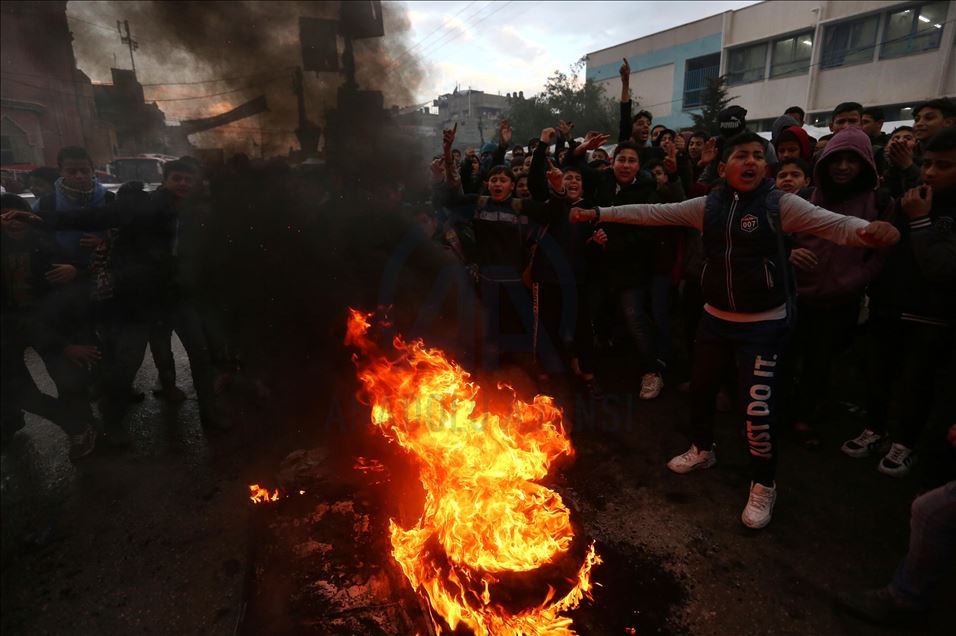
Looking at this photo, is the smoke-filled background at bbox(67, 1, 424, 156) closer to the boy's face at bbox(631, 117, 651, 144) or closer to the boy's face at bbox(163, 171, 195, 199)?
the boy's face at bbox(163, 171, 195, 199)

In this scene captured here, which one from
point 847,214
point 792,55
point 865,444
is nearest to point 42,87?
Result: point 847,214

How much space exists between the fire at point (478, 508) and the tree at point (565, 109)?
103 ft

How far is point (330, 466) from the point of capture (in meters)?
3.65

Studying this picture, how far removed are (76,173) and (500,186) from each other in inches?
166

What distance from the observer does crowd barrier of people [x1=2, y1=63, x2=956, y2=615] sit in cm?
318

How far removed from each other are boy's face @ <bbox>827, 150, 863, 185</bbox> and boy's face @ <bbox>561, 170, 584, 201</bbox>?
2.08 m

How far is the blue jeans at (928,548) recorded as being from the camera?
2322mm

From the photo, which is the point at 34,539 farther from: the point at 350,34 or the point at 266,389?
the point at 350,34

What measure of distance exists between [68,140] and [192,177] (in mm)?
6525

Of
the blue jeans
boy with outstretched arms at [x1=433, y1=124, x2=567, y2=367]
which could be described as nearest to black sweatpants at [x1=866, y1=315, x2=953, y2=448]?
the blue jeans

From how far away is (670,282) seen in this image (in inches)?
215

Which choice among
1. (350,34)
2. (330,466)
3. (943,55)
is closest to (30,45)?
(350,34)

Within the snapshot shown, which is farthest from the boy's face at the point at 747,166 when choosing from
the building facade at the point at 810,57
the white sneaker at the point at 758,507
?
the building facade at the point at 810,57

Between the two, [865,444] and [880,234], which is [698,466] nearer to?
[865,444]
